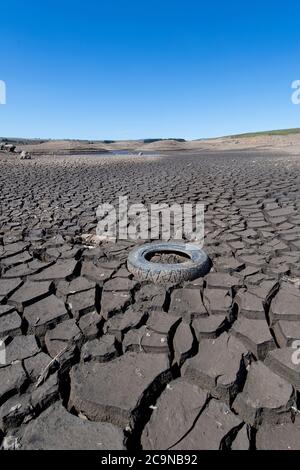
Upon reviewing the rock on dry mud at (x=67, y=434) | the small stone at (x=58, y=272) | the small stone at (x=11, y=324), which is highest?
the small stone at (x=58, y=272)

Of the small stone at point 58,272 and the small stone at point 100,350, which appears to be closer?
the small stone at point 100,350

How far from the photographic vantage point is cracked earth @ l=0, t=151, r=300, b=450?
1.31 meters

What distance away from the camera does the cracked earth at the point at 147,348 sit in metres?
1.31

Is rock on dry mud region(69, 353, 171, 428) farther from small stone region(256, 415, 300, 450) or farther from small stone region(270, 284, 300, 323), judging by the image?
small stone region(270, 284, 300, 323)

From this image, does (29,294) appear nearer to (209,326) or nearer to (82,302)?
(82,302)

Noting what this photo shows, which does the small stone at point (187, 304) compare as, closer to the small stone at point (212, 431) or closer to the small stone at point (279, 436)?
the small stone at point (212, 431)

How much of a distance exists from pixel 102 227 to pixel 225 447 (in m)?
3.24

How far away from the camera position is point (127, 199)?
6066mm

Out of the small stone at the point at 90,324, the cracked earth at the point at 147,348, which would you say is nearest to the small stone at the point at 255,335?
the cracked earth at the point at 147,348

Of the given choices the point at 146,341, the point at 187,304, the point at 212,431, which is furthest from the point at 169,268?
the point at 212,431

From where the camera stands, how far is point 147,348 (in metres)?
1.78

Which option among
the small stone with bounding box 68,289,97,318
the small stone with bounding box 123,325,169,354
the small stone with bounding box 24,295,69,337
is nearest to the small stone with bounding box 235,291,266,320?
the small stone with bounding box 123,325,169,354

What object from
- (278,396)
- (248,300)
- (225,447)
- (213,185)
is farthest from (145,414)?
(213,185)

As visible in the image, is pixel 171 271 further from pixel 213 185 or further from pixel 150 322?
pixel 213 185
